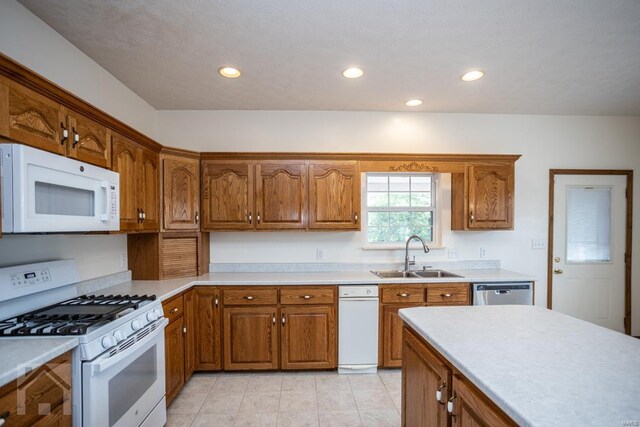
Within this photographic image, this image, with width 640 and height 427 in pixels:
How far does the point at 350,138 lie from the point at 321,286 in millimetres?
1656

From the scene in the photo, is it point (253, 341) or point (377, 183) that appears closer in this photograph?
point (253, 341)

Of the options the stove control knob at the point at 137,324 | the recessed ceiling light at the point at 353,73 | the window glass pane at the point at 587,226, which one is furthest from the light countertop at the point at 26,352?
the window glass pane at the point at 587,226

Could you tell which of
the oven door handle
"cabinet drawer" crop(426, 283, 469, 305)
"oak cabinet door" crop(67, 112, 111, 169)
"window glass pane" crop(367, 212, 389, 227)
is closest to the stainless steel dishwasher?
"cabinet drawer" crop(426, 283, 469, 305)

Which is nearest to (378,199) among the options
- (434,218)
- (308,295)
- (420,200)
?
(420,200)

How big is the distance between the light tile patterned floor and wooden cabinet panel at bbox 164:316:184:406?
0.13m

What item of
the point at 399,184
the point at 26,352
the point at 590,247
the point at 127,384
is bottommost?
the point at 127,384

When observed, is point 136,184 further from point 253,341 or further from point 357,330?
point 357,330

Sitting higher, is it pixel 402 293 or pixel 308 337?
pixel 402 293

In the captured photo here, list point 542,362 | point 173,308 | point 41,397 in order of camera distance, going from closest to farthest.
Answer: point 542,362
point 41,397
point 173,308

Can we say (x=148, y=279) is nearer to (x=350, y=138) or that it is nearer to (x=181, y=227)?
(x=181, y=227)

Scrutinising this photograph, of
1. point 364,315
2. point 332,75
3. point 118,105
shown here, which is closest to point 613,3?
point 332,75

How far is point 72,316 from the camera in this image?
1.59 metres

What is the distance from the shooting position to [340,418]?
224 cm

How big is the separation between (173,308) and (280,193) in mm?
1374
